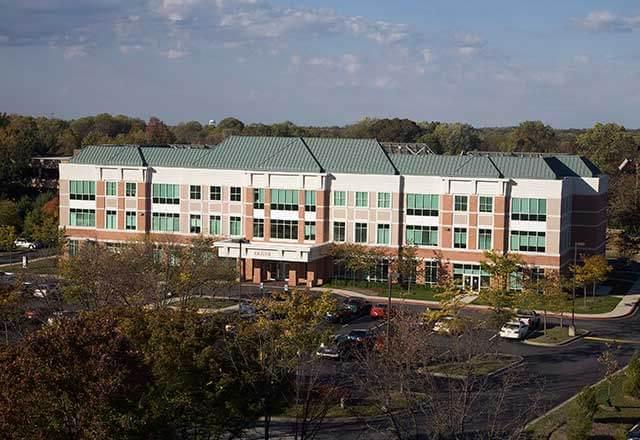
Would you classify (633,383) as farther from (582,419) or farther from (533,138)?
(533,138)

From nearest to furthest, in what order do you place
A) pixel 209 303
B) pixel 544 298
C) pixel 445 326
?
pixel 445 326, pixel 209 303, pixel 544 298

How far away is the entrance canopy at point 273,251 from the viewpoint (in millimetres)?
67438

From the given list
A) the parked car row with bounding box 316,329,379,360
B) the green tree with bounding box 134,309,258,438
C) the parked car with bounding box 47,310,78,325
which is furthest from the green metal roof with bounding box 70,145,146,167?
the green tree with bounding box 134,309,258,438

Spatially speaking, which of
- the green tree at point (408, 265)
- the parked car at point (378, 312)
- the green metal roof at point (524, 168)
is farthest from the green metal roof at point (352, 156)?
the parked car at point (378, 312)

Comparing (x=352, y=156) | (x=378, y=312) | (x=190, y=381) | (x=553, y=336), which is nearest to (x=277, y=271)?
(x=352, y=156)

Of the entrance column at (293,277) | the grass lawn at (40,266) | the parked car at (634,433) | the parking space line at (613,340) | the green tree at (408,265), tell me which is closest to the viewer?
the parked car at (634,433)

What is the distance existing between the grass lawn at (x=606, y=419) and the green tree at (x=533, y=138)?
329 feet

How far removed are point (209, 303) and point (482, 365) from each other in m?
15.2

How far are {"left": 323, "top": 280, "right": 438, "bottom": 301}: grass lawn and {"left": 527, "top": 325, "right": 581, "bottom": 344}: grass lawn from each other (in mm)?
11200

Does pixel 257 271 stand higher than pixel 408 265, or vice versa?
pixel 408 265

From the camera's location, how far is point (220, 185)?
72.4m

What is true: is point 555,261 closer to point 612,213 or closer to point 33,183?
point 612,213

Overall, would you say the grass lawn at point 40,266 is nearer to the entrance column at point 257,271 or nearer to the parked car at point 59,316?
the entrance column at point 257,271

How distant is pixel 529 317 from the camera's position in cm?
5450
